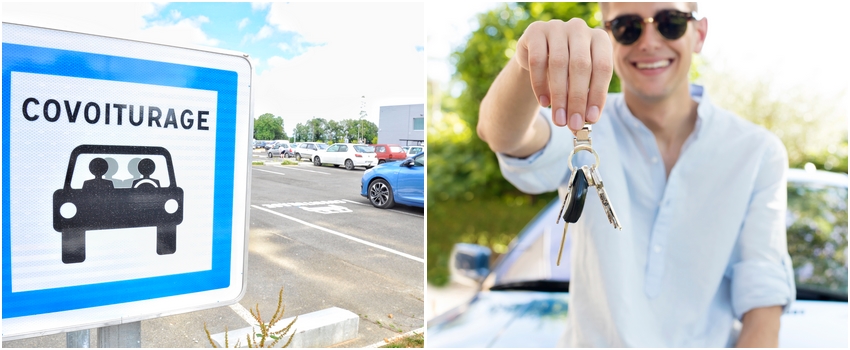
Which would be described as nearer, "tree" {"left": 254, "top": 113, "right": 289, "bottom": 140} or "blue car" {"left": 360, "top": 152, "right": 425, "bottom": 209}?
"tree" {"left": 254, "top": 113, "right": 289, "bottom": 140}

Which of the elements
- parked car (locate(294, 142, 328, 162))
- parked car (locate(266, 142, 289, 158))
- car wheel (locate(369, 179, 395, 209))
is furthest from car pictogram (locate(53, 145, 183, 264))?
parked car (locate(294, 142, 328, 162))

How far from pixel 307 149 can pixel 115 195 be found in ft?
50.6

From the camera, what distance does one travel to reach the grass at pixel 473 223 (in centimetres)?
626

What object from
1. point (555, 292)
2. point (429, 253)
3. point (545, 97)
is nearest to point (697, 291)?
point (555, 292)

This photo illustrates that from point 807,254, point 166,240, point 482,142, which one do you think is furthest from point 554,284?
point 482,142

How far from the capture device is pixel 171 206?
131cm

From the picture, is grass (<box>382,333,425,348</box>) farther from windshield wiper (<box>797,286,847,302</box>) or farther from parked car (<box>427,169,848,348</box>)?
windshield wiper (<box>797,286,847,302</box>)

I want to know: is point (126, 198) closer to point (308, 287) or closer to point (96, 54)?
point (96, 54)

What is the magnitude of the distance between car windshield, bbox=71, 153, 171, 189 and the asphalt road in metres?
2.22

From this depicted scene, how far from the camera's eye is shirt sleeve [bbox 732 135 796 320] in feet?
5.80

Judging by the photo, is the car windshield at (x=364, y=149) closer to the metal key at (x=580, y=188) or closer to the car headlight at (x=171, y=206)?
the car headlight at (x=171, y=206)

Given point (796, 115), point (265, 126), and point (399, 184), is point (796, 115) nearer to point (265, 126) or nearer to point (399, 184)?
point (265, 126)

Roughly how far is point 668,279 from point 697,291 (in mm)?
99

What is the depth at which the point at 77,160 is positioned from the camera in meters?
1.18
